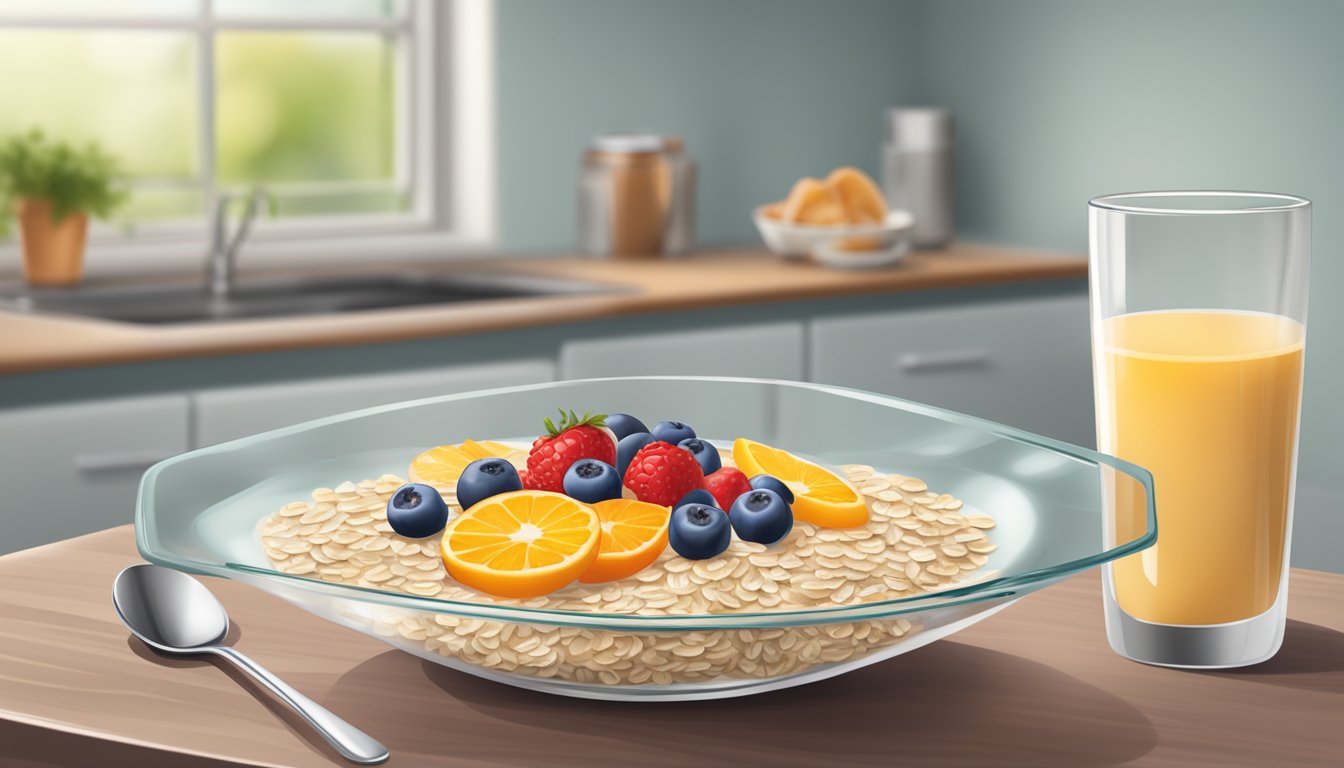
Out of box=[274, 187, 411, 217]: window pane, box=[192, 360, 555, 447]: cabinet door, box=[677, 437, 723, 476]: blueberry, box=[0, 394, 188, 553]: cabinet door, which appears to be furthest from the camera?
box=[274, 187, 411, 217]: window pane

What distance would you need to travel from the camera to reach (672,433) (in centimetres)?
97

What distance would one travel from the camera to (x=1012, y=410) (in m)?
3.22

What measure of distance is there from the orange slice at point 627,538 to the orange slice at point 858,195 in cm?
252

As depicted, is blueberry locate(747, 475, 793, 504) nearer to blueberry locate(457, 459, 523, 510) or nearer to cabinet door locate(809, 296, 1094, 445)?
blueberry locate(457, 459, 523, 510)

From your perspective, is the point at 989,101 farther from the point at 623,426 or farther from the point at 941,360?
the point at 623,426

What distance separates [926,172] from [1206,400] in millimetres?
2781

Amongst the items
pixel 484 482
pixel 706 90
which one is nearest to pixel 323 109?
pixel 706 90

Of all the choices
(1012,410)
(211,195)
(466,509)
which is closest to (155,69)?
(211,195)

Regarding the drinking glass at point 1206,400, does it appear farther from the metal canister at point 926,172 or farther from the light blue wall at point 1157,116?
the metal canister at point 926,172

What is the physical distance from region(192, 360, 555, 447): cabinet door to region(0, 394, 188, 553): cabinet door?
48 millimetres

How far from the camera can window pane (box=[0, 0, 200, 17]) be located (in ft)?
9.97

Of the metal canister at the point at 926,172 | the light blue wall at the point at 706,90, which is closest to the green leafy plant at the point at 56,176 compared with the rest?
the light blue wall at the point at 706,90

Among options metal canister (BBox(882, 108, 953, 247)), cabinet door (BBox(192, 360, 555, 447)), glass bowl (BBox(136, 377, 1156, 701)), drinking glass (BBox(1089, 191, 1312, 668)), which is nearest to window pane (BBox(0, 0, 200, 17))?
cabinet door (BBox(192, 360, 555, 447))

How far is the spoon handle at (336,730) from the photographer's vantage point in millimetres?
756
